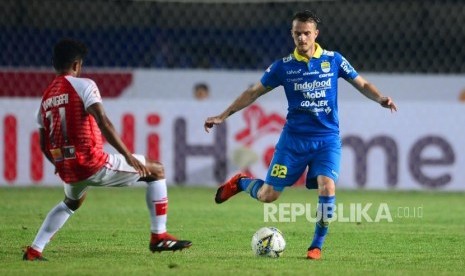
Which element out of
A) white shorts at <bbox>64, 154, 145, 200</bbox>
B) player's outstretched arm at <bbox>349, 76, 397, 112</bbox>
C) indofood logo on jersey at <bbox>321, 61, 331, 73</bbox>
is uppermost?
indofood logo on jersey at <bbox>321, 61, 331, 73</bbox>

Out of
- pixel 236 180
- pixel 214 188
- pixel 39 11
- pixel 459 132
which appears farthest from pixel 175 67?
pixel 236 180

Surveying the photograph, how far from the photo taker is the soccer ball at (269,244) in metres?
8.21

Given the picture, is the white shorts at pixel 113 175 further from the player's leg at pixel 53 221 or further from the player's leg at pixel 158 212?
the player's leg at pixel 158 212

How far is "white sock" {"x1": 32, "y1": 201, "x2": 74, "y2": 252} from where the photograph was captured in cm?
791

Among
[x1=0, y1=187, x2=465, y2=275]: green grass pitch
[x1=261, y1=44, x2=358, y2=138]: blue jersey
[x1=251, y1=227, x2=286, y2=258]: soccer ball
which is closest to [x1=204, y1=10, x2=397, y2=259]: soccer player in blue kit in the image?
[x1=261, y1=44, x2=358, y2=138]: blue jersey

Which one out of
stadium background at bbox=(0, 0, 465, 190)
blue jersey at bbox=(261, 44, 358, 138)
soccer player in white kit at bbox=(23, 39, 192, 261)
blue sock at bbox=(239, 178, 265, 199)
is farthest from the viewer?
stadium background at bbox=(0, 0, 465, 190)

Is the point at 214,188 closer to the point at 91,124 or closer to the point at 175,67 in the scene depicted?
the point at 175,67

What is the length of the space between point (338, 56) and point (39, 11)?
10493 mm

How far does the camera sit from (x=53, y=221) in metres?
7.99

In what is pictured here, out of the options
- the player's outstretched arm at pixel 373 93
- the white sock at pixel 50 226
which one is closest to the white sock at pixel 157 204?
the white sock at pixel 50 226

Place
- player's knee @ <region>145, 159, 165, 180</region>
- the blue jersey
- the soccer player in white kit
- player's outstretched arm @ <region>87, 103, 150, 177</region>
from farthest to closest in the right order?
the blue jersey, player's knee @ <region>145, 159, 165, 180</region>, the soccer player in white kit, player's outstretched arm @ <region>87, 103, 150, 177</region>

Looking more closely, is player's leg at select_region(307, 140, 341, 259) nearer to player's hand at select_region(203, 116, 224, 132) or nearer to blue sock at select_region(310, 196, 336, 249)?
blue sock at select_region(310, 196, 336, 249)

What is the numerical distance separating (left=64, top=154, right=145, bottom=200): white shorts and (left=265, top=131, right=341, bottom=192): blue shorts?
1.35 m

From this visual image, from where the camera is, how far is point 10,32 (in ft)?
56.8
